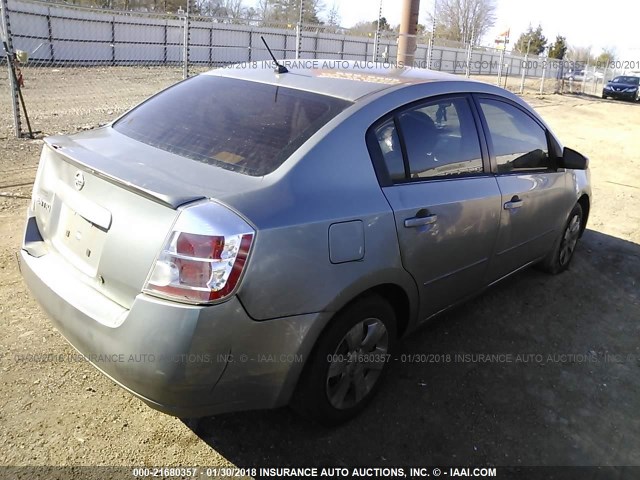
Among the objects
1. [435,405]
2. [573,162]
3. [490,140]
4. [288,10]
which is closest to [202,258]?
[435,405]

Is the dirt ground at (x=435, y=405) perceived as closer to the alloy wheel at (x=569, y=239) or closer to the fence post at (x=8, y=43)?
the alloy wheel at (x=569, y=239)

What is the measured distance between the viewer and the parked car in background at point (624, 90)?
29.6 meters

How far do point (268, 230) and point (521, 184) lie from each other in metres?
2.24

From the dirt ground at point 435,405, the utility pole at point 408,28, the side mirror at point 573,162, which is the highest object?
the utility pole at point 408,28

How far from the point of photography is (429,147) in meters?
3.04

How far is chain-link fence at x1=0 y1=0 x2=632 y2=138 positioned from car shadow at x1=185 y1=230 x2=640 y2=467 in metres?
13.4

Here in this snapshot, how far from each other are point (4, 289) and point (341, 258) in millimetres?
2725

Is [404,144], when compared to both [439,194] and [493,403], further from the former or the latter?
[493,403]

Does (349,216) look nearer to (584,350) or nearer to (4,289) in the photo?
(584,350)

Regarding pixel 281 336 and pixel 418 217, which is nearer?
pixel 281 336

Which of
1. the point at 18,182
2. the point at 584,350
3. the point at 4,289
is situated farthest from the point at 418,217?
the point at 18,182

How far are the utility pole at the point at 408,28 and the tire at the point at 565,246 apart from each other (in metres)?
10.2

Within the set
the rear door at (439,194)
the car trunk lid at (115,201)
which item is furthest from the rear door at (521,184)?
the car trunk lid at (115,201)

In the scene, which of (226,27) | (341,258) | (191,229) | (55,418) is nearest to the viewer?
(191,229)
